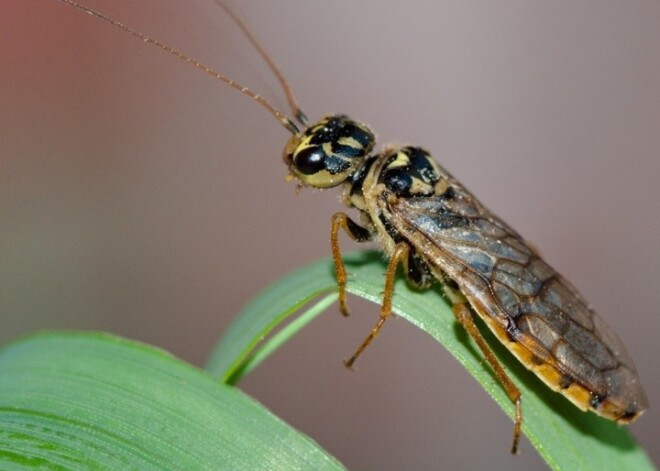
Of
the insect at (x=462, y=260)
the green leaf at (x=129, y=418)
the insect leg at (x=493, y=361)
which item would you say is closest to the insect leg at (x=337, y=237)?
the insect at (x=462, y=260)

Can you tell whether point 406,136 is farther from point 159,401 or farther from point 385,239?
point 159,401

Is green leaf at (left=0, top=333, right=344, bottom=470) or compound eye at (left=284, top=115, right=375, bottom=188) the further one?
compound eye at (left=284, top=115, right=375, bottom=188)

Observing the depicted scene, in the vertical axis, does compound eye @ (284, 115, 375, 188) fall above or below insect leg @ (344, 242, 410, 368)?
above

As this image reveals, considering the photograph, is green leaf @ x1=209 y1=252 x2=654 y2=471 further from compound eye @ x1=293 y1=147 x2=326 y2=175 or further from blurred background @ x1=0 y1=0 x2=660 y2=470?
blurred background @ x1=0 y1=0 x2=660 y2=470

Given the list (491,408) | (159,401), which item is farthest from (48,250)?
(159,401)

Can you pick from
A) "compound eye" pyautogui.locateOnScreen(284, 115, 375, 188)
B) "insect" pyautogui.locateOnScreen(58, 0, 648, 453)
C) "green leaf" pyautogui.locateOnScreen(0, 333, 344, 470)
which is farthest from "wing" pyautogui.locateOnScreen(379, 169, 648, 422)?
"green leaf" pyautogui.locateOnScreen(0, 333, 344, 470)

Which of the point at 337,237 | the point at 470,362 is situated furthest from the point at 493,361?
the point at 337,237

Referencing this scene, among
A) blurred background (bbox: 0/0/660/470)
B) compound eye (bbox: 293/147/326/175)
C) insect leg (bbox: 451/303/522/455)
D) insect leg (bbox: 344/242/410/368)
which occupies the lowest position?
insect leg (bbox: 451/303/522/455)
